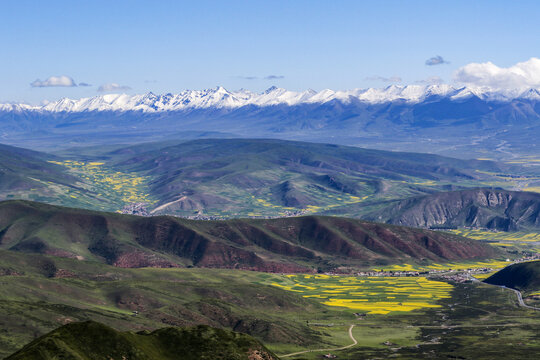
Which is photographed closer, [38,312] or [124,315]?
[38,312]

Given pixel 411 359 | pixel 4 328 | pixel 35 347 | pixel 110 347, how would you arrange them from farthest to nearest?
pixel 411 359 < pixel 4 328 < pixel 110 347 < pixel 35 347

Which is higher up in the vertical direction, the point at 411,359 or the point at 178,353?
the point at 178,353

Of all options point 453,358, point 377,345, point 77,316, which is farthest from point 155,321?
point 453,358

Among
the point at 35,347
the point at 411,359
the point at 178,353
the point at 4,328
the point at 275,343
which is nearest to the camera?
the point at 35,347

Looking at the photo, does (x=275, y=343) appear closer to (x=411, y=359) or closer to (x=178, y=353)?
(x=411, y=359)

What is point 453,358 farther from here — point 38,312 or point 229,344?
point 38,312

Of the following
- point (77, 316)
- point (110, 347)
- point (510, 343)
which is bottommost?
point (510, 343)
